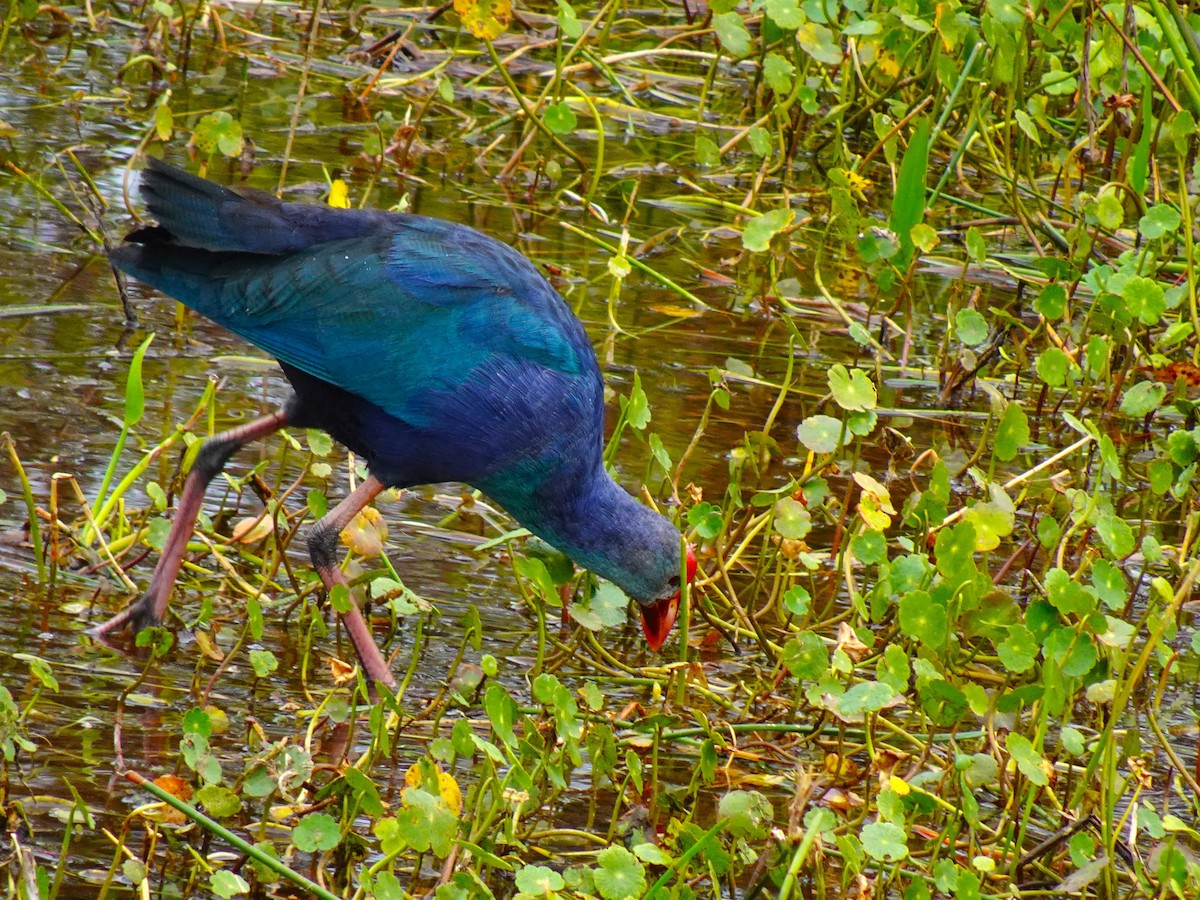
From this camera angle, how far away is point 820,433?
130 inches

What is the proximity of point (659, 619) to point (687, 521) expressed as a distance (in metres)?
0.19

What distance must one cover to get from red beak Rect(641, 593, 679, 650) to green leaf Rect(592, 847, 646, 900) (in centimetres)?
103

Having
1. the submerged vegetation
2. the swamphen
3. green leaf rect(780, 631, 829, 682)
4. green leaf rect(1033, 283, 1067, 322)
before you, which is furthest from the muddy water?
green leaf rect(1033, 283, 1067, 322)

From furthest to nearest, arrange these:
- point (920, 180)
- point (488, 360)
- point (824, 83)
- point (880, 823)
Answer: point (824, 83) → point (920, 180) → point (488, 360) → point (880, 823)

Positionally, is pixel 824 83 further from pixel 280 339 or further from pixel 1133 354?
pixel 280 339

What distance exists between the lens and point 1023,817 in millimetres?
2619

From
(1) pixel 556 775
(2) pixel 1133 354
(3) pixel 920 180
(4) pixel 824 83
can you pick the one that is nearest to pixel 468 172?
(4) pixel 824 83

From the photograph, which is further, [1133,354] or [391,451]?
[1133,354]

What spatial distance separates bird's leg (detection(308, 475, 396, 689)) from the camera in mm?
3176

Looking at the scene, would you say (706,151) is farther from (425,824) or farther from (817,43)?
(425,824)

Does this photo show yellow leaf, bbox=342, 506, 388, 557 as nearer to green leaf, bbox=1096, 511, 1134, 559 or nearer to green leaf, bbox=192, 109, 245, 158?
green leaf, bbox=1096, 511, 1134, 559

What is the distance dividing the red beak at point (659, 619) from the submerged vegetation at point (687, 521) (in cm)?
5

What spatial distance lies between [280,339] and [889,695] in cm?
135

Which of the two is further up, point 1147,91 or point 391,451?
point 1147,91
